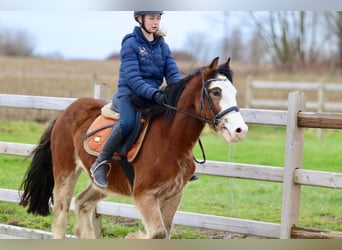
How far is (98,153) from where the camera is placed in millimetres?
5066

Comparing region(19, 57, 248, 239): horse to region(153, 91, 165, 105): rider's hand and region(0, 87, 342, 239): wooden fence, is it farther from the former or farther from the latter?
region(0, 87, 342, 239): wooden fence

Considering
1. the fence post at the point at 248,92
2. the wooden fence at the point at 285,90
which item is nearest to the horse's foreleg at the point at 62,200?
the wooden fence at the point at 285,90

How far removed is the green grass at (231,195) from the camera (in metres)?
6.77

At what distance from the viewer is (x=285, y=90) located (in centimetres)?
1930

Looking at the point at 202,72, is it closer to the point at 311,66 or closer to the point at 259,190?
the point at 259,190

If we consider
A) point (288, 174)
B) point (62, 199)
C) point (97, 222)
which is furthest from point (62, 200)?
point (288, 174)

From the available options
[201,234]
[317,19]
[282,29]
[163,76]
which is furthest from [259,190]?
[317,19]

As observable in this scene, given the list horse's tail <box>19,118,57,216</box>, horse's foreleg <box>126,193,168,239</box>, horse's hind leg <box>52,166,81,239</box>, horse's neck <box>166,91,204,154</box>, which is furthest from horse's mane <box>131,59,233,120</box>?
horse's tail <box>19,118,57,216</box>

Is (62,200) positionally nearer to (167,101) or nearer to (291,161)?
(167,101)

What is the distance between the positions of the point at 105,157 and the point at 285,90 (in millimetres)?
15038

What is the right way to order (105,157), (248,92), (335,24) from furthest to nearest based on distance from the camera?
(335,24) → (248,92) → (105,157)

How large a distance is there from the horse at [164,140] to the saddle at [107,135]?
2.0 inches

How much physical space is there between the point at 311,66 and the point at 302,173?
1630cm

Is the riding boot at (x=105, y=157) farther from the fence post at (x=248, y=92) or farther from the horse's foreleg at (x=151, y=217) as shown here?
the fence post at (x=248, y=92)
